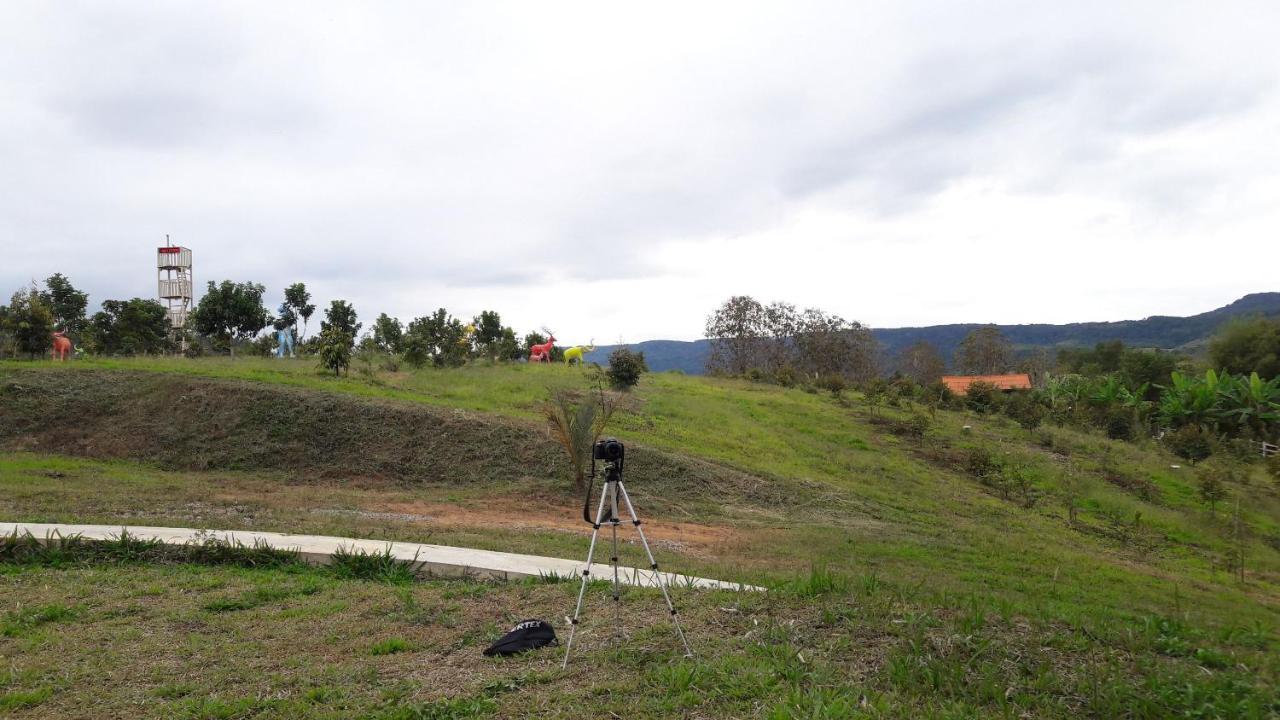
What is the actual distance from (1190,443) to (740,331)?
1359 inches

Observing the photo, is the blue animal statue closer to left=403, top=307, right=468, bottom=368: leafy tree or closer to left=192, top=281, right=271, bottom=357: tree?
left=192, top=281, right=271, bottom=357: tree

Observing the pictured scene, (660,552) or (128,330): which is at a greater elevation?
(128,330)

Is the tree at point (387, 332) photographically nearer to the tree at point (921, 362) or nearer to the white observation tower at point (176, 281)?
the white observation tower at point (176, 281)

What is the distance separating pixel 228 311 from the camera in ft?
94.5

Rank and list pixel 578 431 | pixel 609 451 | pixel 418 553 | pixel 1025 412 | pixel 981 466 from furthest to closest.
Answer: pixel 1025 412, pixel 981 466, pixel 578 431, pixel 418 553, pixel 609 451

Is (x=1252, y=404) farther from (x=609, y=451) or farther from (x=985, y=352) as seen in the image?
(x=985, y=352)

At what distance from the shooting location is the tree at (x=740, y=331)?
172ft

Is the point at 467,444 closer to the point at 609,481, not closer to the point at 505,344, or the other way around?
the point at 609,481

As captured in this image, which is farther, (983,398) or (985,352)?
(985,352)

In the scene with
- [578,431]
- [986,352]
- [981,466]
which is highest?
[986,352]

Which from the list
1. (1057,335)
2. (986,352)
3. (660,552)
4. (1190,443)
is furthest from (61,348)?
(1057,335)

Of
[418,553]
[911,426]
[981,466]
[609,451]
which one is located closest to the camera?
[609,451]

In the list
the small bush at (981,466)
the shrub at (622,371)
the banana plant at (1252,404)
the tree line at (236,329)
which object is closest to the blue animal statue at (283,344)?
the tree line at (236,329)

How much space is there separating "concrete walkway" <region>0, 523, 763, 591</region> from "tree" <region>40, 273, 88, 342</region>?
29.1 meters
